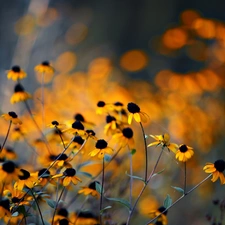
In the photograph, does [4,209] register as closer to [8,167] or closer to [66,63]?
[8,167]

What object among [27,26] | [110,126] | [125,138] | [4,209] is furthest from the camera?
[27,26]

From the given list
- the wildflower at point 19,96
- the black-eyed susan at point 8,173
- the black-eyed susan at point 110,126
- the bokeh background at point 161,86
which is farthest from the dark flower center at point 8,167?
the bokeh background at point 161,86

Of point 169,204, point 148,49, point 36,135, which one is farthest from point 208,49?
point 148,49

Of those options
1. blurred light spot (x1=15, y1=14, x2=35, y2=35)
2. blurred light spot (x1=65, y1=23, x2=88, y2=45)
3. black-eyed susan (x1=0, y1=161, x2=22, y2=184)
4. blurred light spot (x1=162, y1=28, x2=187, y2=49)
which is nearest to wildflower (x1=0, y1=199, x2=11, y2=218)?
black-eyed susan (x1=0, y1=161, x2=22, y2=184)

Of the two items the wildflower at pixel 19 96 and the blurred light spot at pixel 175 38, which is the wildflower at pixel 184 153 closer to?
the wildflower at pixel 19 96

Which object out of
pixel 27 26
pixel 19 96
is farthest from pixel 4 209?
pixel 27 26

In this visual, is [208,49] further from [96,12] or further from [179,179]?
[96,12]

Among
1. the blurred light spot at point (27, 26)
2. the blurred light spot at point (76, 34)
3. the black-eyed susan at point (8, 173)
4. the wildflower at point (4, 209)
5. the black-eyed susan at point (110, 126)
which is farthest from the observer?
the blurred light spot at point (76, 34)
